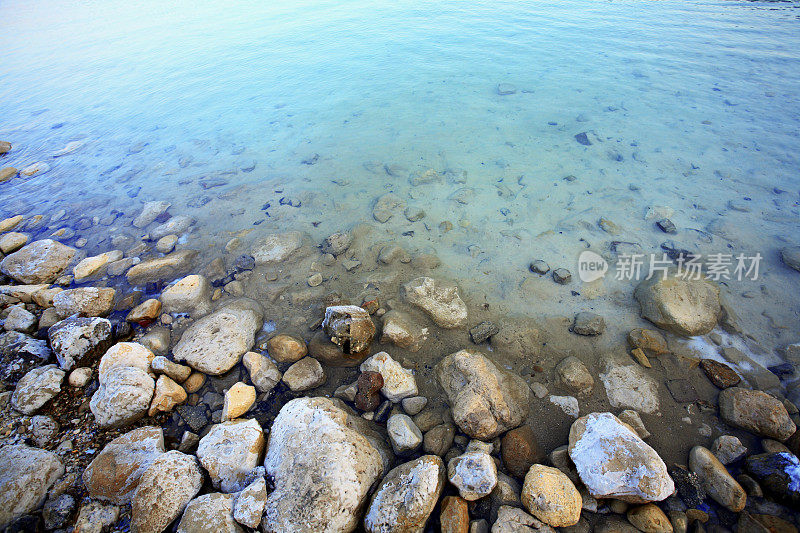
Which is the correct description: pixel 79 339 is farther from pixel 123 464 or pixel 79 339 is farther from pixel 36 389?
pixel 123 464

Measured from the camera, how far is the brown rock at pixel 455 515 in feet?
9.36

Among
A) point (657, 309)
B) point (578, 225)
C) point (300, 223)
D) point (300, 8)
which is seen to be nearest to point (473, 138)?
point (578, 225)

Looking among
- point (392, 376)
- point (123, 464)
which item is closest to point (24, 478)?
point (123, 464)

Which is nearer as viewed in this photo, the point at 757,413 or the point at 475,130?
the point at 757,413

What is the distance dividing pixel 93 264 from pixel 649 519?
811cm

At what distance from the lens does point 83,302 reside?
496cm

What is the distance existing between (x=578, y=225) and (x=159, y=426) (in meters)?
6.48

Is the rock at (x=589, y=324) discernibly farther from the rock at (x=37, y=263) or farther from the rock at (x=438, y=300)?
the rock at (x=37, y=263)

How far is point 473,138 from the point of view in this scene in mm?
8227

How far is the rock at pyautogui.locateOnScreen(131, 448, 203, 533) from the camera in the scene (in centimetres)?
285

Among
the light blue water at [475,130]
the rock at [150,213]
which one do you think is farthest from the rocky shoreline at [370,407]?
the rock at [150,213]

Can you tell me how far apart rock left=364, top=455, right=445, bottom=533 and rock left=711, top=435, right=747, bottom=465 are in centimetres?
268

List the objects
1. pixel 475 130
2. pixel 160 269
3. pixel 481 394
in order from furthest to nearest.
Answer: pixel 475 130
pixel 160 269
pixel 481 394

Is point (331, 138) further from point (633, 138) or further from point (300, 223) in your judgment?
point (633, 138)
